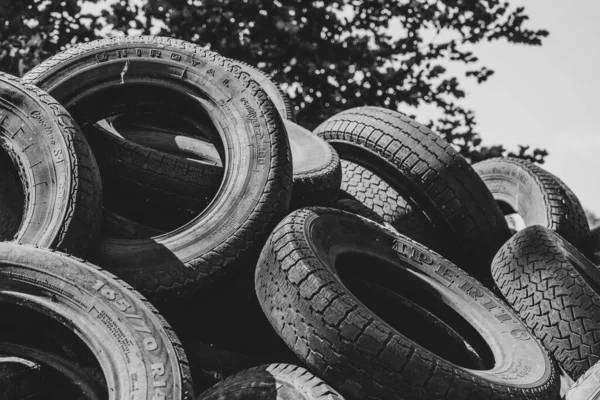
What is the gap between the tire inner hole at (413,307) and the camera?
4406 mm

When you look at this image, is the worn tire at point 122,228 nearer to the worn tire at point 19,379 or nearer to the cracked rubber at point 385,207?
the worn tire at point 19,379

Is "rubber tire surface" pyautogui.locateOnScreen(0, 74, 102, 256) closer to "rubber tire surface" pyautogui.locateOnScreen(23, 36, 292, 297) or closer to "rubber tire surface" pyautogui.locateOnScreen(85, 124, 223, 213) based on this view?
"rubber tire surface" pyautogui.locateOnScreen(23, 36, 292, 297)

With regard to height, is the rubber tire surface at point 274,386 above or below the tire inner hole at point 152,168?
below

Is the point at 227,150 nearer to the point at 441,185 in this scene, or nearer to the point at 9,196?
the point at 9,196

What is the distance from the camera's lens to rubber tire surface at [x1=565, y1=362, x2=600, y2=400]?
3516mm

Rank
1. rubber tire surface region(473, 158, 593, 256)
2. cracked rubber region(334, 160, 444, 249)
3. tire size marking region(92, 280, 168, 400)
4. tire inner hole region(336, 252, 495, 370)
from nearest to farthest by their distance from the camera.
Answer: tire size marking region(92, 280, 168, 400), tire inner hole region(336, 252, 495, 370), cracked rubber region(334, 160, 444, 249), rubber tire surface region(473, 158, 593, 256)

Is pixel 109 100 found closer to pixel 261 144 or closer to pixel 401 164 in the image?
pixel 261 144

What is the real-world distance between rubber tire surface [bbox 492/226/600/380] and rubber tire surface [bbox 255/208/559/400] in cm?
16

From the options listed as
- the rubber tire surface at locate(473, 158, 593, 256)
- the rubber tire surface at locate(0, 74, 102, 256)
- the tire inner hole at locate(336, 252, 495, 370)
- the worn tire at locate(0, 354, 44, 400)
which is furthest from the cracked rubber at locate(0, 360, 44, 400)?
the rubber tire surface at locate(473, 158, 593, 256)

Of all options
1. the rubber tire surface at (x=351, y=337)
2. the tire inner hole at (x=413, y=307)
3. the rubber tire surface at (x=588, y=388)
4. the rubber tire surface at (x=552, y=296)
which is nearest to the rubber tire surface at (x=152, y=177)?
the rubber tire surface at (x=351, y=337)

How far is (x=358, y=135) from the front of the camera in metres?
5.47

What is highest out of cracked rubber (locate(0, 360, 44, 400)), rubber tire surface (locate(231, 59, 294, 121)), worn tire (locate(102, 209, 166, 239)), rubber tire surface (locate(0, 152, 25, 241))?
rubber tire surface (locate(231, 59, 294, 121))

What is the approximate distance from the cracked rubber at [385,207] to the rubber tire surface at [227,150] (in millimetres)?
1035

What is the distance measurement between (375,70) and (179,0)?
105 inches
